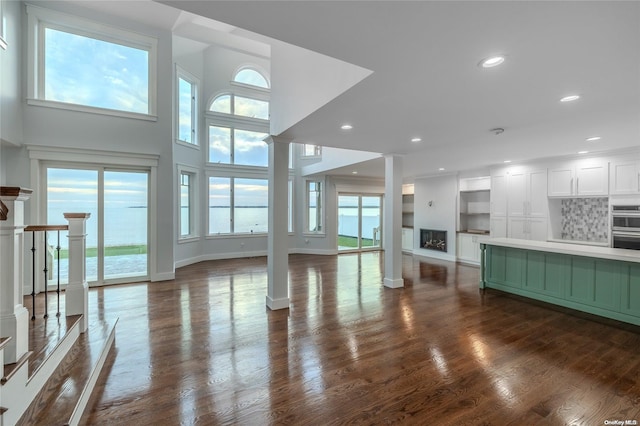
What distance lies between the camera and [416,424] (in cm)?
191

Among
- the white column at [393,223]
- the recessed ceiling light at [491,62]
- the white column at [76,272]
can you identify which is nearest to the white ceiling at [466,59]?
the recessed ceiling light at [491,62]

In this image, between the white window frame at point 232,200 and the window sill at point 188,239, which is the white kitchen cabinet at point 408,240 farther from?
the window sill at point 188,239

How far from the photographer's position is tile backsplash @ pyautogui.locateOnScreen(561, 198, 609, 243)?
5402 mm

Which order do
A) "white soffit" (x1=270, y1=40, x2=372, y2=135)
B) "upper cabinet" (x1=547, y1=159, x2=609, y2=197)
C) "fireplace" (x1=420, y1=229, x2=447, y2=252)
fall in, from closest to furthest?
1. "white soffit" (x1=270, y1=40, x2=372, y2=135)
2. "upper cabinet" (x1=547, y1=159, x2=609, y2=197)
3. "fireplace" (x1=420, y1=229, x2=447, y2=252)

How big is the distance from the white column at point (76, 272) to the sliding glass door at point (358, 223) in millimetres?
6949

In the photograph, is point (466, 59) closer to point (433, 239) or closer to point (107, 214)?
point (107, 214)

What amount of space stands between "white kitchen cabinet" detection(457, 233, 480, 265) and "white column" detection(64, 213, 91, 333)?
7555 millimetres

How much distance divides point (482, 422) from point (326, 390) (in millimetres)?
A: 1094

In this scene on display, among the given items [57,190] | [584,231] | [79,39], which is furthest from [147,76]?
[584,231]

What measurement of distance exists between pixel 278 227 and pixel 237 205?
4390mm

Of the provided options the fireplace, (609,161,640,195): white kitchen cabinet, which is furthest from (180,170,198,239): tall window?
(609,161,640,195): white kitchen cabinet

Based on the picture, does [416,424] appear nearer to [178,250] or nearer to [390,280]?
[390,280]

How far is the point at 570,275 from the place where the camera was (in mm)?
3924

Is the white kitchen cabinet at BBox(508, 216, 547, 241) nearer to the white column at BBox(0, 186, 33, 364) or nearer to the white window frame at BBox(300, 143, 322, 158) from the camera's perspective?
the white window frame at BBox(300, 143, 322, 158)
